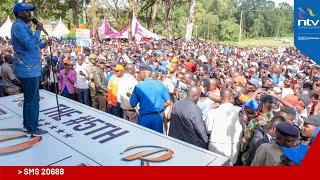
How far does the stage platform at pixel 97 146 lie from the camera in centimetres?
365

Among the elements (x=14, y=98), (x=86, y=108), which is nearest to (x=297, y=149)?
(x=86, y=108)

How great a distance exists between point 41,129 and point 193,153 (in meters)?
2.02

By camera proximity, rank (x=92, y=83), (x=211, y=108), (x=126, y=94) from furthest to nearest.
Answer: (x=92, y=83) < (x=126, y=94) < (x=211, y=108)

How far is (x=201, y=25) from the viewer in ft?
261

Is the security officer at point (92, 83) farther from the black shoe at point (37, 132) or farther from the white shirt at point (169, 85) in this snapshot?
the black shoe at point (37, 132)

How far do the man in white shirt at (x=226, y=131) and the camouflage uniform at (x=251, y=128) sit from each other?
0.23 meters

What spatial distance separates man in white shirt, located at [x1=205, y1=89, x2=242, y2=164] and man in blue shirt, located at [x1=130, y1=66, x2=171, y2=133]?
1237 millimetres

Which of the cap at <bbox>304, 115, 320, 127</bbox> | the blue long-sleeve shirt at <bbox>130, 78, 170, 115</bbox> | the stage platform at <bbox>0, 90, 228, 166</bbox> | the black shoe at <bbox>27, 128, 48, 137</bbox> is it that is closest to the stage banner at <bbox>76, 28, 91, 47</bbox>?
the blue long-sleeve shirt at <bbox>130, 78, 170, 115</bbox>

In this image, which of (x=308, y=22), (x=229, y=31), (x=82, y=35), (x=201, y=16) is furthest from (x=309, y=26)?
(x=229, y=31)

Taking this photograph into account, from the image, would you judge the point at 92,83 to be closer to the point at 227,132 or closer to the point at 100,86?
the point at 100,86

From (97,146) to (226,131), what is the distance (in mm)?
1858

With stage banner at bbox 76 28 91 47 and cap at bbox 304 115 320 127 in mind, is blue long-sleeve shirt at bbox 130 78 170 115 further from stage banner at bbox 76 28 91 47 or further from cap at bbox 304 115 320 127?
stage banner at bbox 76 28 91 47

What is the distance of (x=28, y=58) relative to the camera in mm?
4266

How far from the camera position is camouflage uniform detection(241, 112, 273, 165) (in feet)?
14.8
